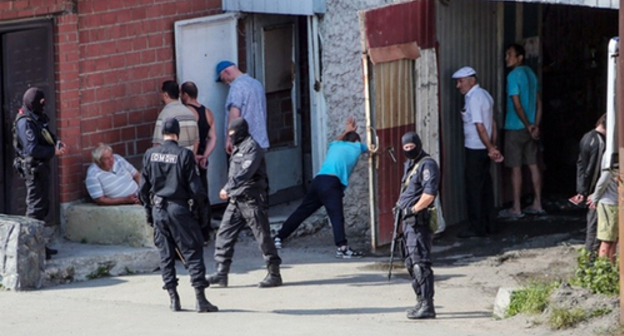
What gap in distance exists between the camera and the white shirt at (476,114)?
43.1ft

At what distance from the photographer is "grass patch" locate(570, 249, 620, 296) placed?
9656mm

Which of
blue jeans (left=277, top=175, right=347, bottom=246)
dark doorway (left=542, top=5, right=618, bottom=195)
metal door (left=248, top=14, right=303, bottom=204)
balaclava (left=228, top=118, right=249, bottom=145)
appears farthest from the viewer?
dark doorway (left=542, top=5, right=618, bottom=195)

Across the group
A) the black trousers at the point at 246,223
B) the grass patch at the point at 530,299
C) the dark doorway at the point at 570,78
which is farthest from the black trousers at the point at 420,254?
the dark doorway at the point at 570,78

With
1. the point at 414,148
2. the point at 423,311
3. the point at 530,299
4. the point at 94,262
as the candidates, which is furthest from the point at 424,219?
the point at 94,262

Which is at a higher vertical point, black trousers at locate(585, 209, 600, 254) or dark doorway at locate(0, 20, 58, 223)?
dark doorway at locate(0, 20, 58, 223)

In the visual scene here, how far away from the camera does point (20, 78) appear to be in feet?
39.7

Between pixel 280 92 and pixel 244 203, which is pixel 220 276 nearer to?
pixel 244 203

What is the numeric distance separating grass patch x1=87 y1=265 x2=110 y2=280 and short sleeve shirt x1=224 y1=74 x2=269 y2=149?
8.05 feet

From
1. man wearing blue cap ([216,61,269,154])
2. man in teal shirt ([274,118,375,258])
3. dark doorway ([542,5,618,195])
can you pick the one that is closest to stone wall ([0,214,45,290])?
man wearing blue cap ([216,61,269,154])

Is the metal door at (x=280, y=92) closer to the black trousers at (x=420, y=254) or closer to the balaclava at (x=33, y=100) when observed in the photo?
the balaclava at (x=33, y=100)

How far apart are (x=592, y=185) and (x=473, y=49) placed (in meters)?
3.42

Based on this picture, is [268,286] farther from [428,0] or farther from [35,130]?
[428,0]

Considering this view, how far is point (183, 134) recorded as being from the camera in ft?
40.9

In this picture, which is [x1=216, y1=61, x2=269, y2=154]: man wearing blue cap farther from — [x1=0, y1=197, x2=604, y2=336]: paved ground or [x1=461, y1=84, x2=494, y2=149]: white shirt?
[x1=461, y1=84, x2=494, y2=149]: white shirt
